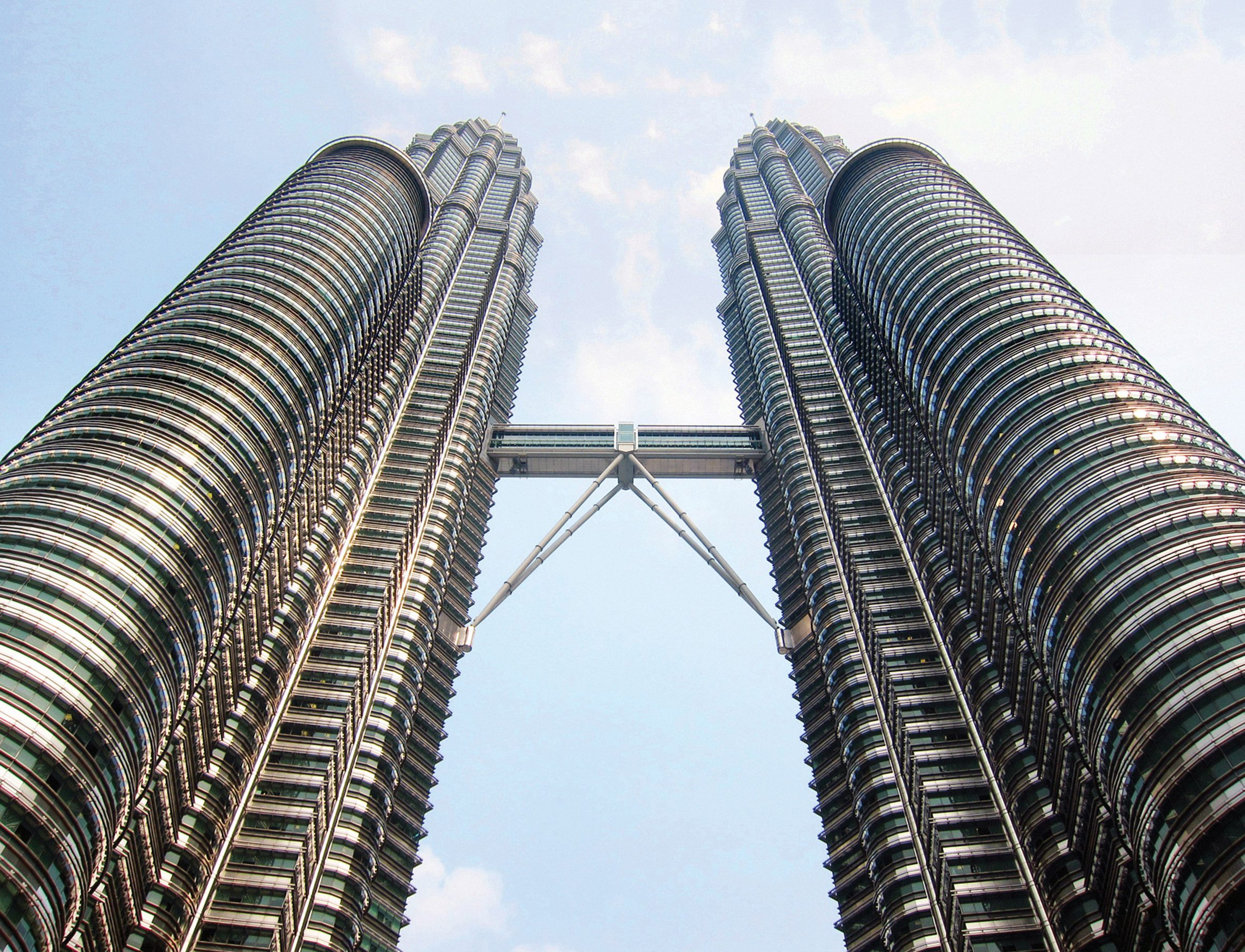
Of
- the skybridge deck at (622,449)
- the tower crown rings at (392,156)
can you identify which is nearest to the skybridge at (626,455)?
the skybridge deck at (622,449)

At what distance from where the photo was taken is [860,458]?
336 feet

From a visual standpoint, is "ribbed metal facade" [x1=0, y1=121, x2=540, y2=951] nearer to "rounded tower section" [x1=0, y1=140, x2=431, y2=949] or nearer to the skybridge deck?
"rounded tower section" [x1=0, y1=140, x2=431, y2=949]

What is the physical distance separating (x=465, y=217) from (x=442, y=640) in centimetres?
8428

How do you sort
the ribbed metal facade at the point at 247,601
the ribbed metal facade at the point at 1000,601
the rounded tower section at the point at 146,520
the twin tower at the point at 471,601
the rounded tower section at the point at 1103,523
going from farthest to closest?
the ribbed metal facade at the point at 1000,601
the twin tower at the point at 471,601
the ribbed metal facade at the point at 247,601
the rounded tower section at the point at 1103,523
the rounded tower section at the point at 146,520

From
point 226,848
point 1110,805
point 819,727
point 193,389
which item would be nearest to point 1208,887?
point 1110,805

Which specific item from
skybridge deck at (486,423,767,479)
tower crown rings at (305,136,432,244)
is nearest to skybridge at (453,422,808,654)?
skybridge deck at (486,423,767,479)

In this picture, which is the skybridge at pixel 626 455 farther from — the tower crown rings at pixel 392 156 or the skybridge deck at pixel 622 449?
the tower crown rings at pixel 392 156

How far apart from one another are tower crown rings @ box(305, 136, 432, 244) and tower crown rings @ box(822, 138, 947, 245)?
46009 millimetres

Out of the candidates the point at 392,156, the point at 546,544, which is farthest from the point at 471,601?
the point at 392,156

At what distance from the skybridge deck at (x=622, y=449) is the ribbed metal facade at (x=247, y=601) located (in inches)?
449

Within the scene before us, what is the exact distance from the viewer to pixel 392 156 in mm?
105750

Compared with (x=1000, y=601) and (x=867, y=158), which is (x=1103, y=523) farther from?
(x=867, y=158)

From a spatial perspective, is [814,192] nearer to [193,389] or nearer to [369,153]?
[369,153]

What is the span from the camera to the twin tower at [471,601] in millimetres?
46438
